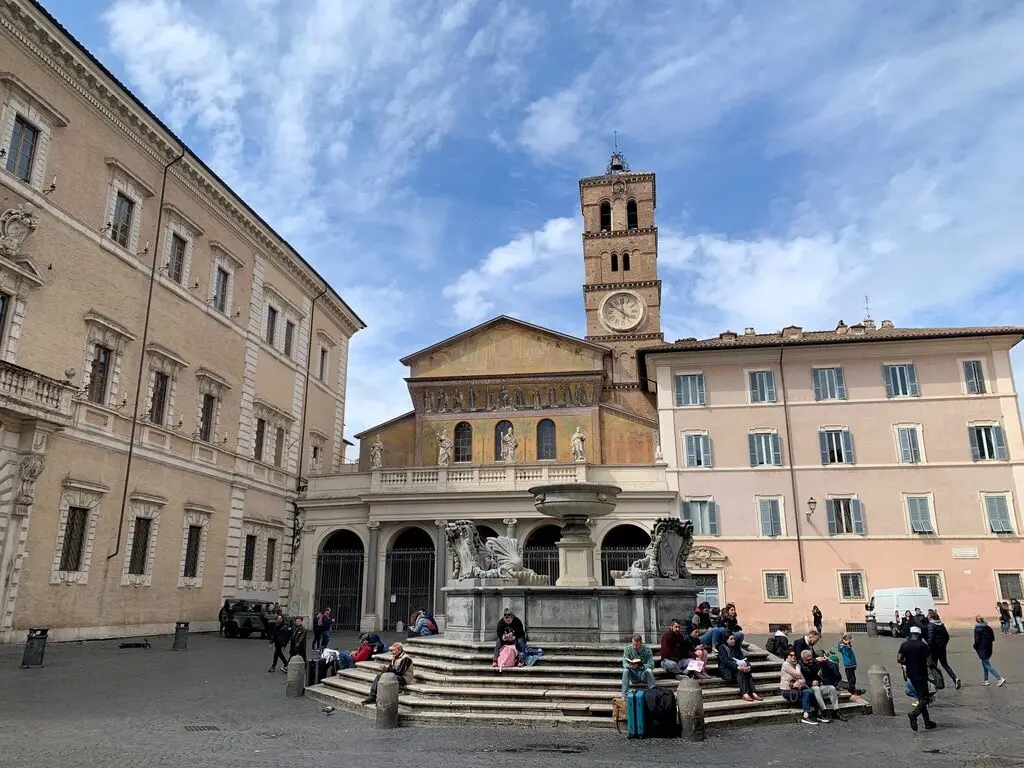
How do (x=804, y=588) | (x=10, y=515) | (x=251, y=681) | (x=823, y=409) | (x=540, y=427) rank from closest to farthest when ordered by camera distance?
(x=251, y=681)
(x=10, y=515)
(x=804, y=588)
(x=823, y=409)
(x=540, y=427)

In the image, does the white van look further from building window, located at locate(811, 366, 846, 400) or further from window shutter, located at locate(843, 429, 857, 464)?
building window, located at locate(811, 366, 846, 400)

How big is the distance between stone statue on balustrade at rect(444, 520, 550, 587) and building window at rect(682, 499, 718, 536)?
1564 centimetres

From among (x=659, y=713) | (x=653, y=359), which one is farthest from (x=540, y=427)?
(x=659, y=713)

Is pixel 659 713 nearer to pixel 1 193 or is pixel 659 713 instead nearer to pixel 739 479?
pixel 1 193

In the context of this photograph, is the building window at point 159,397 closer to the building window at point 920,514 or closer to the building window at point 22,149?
the building window at point 22,149

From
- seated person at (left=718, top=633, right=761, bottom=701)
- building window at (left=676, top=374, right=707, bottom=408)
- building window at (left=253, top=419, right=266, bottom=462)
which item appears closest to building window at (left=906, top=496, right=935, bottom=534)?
building window at (left=676, top=374, right=707, bottom=408)

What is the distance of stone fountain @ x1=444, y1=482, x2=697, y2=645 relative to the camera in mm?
13094

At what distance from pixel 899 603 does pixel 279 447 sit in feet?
79.3

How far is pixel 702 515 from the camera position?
29.6m

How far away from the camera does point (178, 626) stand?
20516 millimetres

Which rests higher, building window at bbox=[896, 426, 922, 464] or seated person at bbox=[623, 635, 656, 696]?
building window at bbox=[896, 426, 922, 464]


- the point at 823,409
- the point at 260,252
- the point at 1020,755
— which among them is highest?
the point at 260,252

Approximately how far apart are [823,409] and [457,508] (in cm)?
1490

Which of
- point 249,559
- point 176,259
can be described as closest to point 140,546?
point 249,559
